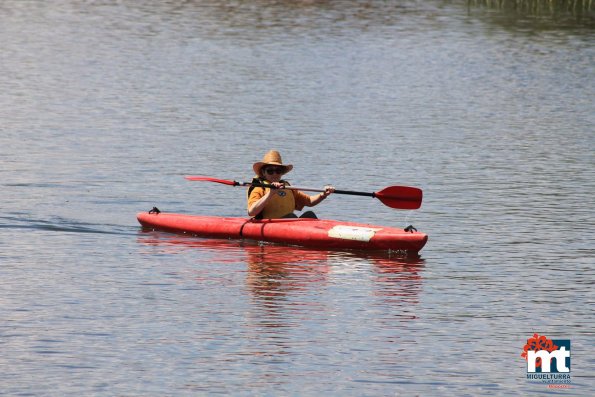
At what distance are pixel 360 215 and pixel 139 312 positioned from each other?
6.11m

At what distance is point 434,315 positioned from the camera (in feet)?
42.8

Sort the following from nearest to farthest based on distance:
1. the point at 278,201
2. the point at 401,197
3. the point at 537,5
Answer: the point at 278,201, the point at 401,197, the point at 537,5

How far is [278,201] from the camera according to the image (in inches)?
649

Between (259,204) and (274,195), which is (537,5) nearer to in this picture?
(274,195)

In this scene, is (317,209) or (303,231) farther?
(317,209)

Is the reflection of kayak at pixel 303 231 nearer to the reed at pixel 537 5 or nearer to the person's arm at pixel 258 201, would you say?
the person's arm at pixel 258 201

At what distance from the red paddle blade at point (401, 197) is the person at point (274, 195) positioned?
0.83 meters

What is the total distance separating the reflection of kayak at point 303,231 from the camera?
15680 mm

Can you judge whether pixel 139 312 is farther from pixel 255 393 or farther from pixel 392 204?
pixel 392 204

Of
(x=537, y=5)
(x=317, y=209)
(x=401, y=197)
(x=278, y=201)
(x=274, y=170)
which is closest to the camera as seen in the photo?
(x=274, y=170)

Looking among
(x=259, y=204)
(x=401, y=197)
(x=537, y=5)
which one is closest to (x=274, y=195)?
(x=259, y=204)

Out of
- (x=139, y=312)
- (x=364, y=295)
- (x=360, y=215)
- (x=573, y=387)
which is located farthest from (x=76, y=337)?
(x=360, y=215)

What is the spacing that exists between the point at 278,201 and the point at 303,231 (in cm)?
60

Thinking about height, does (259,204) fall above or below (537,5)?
below
